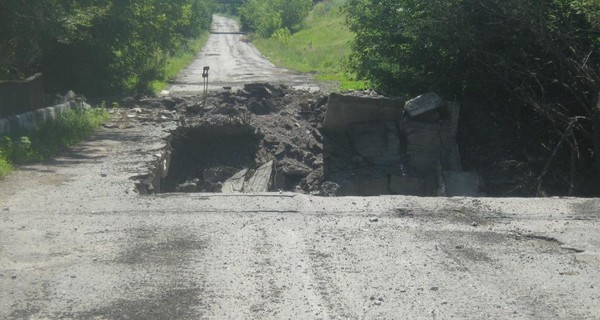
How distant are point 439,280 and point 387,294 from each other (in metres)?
0.59

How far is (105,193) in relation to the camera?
9977mm

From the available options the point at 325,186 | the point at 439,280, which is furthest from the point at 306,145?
the point at 439,280

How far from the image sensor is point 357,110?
16797 millimetres

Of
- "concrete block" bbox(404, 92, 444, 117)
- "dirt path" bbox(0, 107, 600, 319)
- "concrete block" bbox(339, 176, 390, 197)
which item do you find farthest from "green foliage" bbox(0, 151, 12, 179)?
"concrete block" bbox(404, 92, 444, 117)

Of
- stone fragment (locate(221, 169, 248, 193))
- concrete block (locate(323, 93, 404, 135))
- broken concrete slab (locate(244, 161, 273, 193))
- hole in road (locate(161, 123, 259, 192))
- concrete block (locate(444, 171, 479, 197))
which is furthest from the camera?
concrete block (locate(323, 93, 404, 135))

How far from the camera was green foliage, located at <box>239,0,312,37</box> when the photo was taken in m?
80.5

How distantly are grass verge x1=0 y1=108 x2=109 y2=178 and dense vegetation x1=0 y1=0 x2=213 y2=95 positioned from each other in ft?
5.53

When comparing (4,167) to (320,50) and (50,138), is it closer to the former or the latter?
A: (50,138)

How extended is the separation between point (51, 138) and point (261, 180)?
375cm

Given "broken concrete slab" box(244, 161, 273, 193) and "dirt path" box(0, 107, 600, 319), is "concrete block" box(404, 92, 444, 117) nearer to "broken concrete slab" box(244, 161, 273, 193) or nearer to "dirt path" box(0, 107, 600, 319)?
"broken concrete slab" box(244, 161, 273, 193)

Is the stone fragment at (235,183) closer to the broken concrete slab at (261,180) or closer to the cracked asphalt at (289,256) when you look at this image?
the broken concrete slab at (261,180)

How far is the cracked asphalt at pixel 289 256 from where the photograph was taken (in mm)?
6012

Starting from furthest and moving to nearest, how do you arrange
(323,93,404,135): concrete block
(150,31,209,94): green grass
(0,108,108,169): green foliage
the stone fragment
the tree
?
1. (150,31,209,94): green grass
2. (323,93,404,135): concrete block
3. the tree
4. the stone fragment
5. (0,108,108,169): green foliage

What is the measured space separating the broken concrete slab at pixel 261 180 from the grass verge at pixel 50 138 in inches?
126
